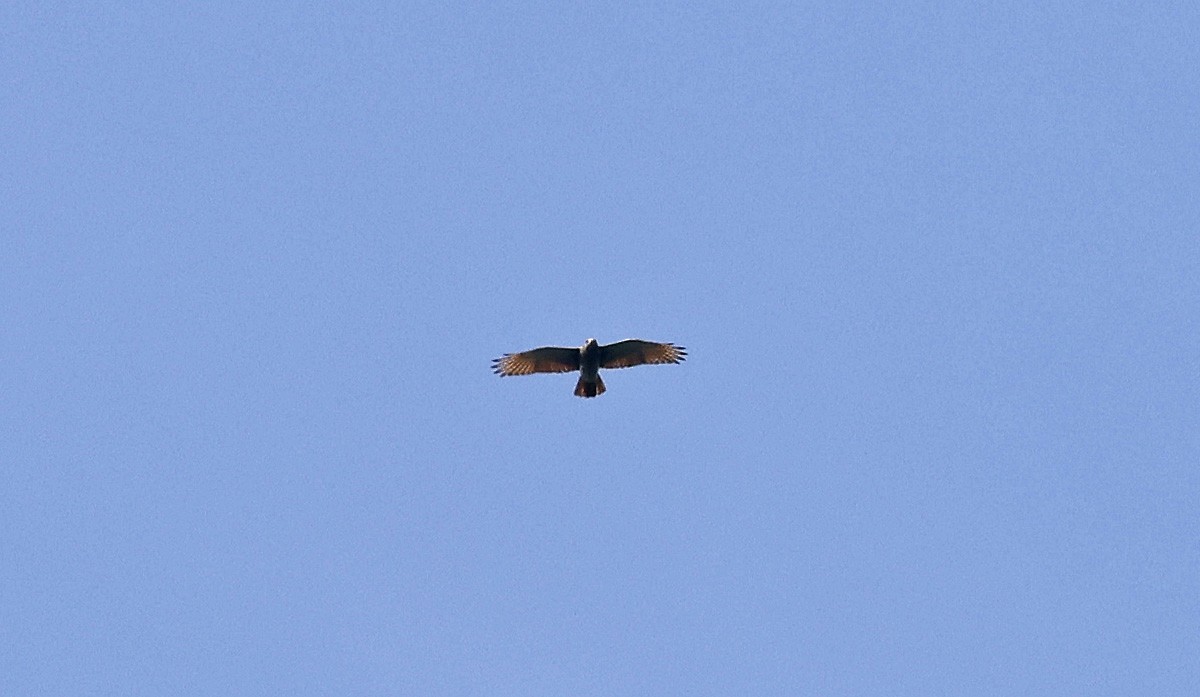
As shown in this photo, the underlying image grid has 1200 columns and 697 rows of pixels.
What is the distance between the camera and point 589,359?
29.2m

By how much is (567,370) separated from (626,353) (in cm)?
148

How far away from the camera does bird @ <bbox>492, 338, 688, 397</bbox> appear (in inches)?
1155

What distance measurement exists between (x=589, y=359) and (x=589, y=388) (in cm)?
66

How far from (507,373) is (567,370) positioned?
1.41 meters

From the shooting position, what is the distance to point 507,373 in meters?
30.4

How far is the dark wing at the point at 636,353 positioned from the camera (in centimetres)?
2997

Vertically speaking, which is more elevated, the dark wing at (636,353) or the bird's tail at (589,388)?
the dark wing at (636,353)

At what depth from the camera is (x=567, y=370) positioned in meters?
30.6

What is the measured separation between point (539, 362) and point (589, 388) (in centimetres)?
169

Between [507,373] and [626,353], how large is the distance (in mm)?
2834

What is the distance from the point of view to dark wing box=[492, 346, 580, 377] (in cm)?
2997

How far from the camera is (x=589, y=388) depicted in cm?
2930

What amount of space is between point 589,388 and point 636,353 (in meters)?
1.79

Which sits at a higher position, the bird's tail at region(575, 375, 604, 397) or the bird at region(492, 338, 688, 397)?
the bird at region(492, 338, 688, 397)
